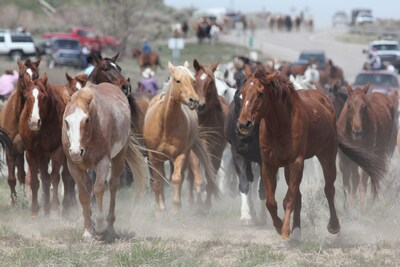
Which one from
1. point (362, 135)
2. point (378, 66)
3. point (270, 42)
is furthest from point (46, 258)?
point (270, 42)

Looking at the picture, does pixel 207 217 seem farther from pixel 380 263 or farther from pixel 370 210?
pixel 380 263

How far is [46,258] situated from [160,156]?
4566 millimetres

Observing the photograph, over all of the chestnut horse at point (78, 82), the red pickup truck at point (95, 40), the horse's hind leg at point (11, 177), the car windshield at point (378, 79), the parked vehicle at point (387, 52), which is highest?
the chestnut horse at point (78, 82)

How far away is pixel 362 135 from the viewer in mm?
15625

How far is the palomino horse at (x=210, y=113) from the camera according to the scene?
584 inches

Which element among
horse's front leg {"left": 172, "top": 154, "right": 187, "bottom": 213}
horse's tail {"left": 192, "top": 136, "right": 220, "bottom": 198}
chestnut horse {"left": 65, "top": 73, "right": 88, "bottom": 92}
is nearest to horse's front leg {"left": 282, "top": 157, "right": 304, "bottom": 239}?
horse's front leg {"left": 172, "top": 154, "right": 187, "bottom": 213}

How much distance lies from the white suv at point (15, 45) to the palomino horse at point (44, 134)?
41.5 meters

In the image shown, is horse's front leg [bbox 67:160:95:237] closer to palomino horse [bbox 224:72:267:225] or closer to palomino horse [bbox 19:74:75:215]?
palomino horse [bbox 19:74:75:215]

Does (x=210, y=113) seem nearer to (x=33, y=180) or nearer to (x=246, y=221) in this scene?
(x=246, y=221)

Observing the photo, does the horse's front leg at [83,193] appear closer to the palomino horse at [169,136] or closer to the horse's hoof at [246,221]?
the palomino horse at [169,136]

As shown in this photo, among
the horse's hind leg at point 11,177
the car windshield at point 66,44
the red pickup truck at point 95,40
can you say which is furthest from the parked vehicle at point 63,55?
the horse's hind leg at point 11,177

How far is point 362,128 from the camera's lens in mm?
15539

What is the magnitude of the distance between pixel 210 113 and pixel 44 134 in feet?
9.52

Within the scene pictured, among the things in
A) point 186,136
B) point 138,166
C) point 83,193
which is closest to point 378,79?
point 186,136
